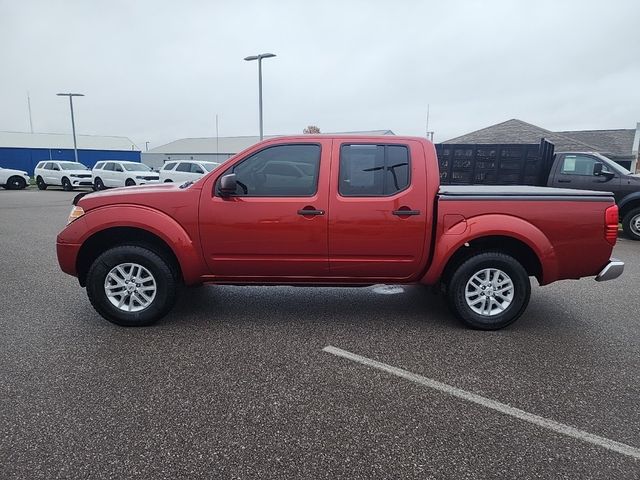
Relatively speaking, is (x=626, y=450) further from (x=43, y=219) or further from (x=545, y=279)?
(x=43, y=219)

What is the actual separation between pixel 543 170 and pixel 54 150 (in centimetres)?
4351

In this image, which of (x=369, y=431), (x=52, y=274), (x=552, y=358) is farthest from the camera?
(x=52, y=274)

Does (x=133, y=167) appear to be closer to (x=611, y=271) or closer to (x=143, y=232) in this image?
(x=143, y=232)

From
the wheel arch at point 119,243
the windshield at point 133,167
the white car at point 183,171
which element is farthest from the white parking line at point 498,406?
the windshield at point 133,167

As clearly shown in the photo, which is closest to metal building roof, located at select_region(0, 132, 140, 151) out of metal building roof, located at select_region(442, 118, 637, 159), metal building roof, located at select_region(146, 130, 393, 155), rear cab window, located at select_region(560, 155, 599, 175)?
metal building roof, located at select_region(146, 130, 393, 155)

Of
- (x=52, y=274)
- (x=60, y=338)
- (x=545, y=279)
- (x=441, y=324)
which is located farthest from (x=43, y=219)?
(x=545, y=279)

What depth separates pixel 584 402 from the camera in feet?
9.57

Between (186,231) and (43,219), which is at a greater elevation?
(186,231)

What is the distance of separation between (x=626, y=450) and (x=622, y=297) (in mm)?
3508

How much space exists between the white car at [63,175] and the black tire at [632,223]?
81.2 ft

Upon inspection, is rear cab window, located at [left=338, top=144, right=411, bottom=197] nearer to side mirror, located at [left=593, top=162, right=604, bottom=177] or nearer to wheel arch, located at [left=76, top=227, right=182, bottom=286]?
wheel arch, located at [left=76, top=227, right=182, bottom=286]

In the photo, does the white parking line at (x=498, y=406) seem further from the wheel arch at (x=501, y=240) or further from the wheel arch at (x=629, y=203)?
the wheel arch at (x=629, y=203)

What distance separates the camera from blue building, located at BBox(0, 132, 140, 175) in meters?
38.8

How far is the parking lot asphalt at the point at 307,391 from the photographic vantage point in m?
2.33
